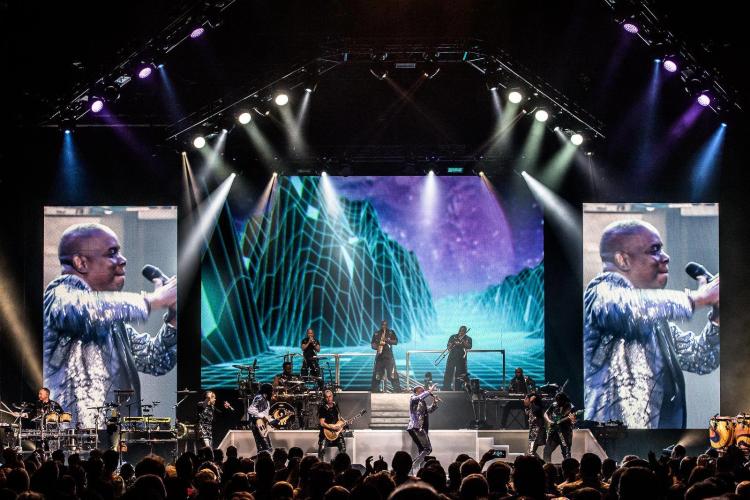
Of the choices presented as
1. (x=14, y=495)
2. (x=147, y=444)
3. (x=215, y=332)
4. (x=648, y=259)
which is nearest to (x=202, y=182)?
(x=215, y=332)

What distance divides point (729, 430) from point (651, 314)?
3.24 meters

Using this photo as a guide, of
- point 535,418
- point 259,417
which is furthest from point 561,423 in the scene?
point 259,417

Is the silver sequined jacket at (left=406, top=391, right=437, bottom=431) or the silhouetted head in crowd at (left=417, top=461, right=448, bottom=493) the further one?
the silver sequined jacket at (left=406, top=391, right=437, bottom=431)

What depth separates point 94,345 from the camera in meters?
21.5

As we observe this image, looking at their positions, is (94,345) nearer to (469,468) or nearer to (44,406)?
(44,406)

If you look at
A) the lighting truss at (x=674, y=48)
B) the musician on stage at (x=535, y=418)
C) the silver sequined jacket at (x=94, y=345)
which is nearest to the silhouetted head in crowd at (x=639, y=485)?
the musician on stage at (x=535, y=418)

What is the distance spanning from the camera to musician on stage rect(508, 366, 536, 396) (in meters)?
20.6

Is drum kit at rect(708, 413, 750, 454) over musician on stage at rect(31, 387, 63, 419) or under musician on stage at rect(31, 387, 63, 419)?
under

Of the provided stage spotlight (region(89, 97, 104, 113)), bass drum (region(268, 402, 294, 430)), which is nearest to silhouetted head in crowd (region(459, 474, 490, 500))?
bass drum (region(268, 402, 294, 430))

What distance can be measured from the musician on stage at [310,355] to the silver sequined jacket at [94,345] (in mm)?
2854

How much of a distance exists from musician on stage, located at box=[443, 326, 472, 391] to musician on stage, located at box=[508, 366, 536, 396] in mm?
1214

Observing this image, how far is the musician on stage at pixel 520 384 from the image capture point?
20.6 metres

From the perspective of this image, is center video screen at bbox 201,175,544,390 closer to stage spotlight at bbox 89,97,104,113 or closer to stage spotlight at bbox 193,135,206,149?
stage spotlight at bbox 193,135,206,149

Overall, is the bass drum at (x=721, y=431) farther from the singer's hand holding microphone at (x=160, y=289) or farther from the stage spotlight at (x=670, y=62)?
the singer's hand holding microphone at (x=160, y=289)
